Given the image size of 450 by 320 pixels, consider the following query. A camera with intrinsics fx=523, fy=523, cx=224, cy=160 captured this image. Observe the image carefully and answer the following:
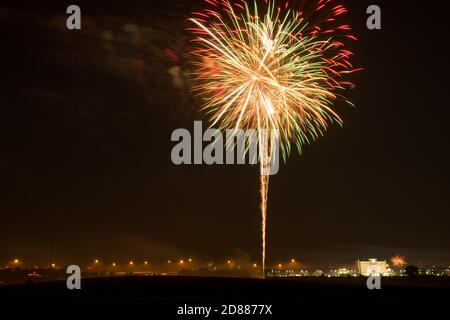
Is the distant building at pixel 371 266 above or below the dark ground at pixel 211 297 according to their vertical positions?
below

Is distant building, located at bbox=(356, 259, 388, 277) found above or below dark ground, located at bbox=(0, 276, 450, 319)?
below

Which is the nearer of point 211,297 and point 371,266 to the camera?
point 211,297

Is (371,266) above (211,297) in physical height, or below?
below

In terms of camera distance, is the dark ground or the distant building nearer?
the dark ground

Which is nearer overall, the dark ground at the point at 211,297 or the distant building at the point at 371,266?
the dark ground at the point at 211,297
